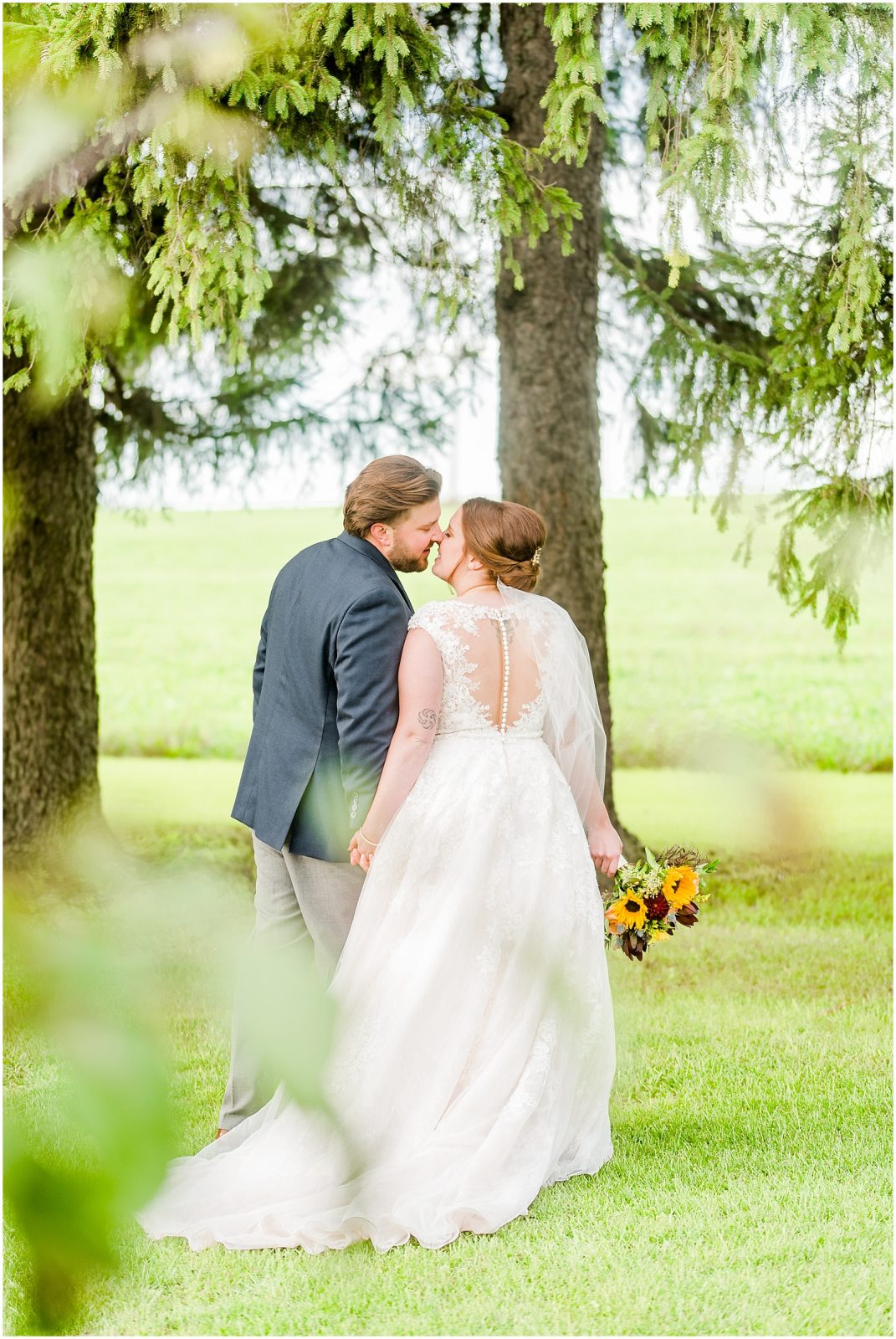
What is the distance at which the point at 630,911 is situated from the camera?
3.46m

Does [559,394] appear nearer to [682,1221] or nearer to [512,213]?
[512,213]

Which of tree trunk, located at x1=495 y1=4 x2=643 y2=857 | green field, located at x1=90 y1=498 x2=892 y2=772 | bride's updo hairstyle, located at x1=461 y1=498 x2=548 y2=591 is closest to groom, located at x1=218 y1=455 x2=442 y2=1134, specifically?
bride's updo hairstyle, located at x1=461 y1=498 x2=548 y2=591

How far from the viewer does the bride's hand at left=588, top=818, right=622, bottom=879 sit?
3672 mm

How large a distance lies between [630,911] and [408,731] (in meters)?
0.83

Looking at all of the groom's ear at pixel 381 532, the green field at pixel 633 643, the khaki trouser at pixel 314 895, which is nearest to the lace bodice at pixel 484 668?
the groom's ear at pixel 381 532

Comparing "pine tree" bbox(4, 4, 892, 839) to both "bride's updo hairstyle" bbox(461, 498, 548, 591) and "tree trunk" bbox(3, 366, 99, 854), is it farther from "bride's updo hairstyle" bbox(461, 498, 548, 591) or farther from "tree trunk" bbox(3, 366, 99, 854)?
"bride's updo hairstyle" bbox(461, 498, 548, 591)

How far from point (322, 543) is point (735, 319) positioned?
5839 millimetres

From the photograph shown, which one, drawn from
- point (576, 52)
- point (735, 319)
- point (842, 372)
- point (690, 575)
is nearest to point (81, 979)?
point (576, 52)

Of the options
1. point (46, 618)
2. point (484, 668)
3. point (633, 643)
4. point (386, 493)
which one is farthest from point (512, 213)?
point (633, 643)

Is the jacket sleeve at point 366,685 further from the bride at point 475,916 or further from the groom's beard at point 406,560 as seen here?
the groom's beard at point 406,560

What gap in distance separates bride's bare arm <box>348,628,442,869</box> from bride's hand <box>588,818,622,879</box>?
681 millimetres

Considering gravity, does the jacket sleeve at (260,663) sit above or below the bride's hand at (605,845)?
above

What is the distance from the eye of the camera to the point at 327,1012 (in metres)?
0.51

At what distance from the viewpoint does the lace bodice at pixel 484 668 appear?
3389 millimetres
